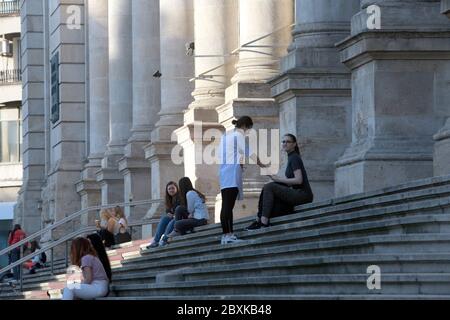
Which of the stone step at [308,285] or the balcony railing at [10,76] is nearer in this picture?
the stone step at [308,285]

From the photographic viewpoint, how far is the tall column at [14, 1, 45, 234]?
194ft

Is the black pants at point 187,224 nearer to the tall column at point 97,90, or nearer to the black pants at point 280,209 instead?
the black pants at point 280,209

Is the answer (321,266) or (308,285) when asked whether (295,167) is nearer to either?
(321,266)

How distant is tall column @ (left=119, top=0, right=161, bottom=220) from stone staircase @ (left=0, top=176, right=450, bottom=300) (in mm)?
16361

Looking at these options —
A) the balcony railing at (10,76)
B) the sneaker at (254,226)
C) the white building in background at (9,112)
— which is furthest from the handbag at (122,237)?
the balcony railing at (10,76)

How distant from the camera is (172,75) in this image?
37.2 m

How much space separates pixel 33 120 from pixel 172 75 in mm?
23125

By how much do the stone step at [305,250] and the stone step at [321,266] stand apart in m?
0.22

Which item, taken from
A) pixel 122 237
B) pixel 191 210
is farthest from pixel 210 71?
pixel 191 210

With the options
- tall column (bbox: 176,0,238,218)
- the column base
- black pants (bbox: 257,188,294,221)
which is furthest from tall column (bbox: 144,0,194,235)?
black pants (bbox: 257,188,294,221)

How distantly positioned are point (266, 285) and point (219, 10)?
1605 centimetres

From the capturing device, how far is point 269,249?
20484 mm

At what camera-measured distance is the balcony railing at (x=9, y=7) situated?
71.8m
